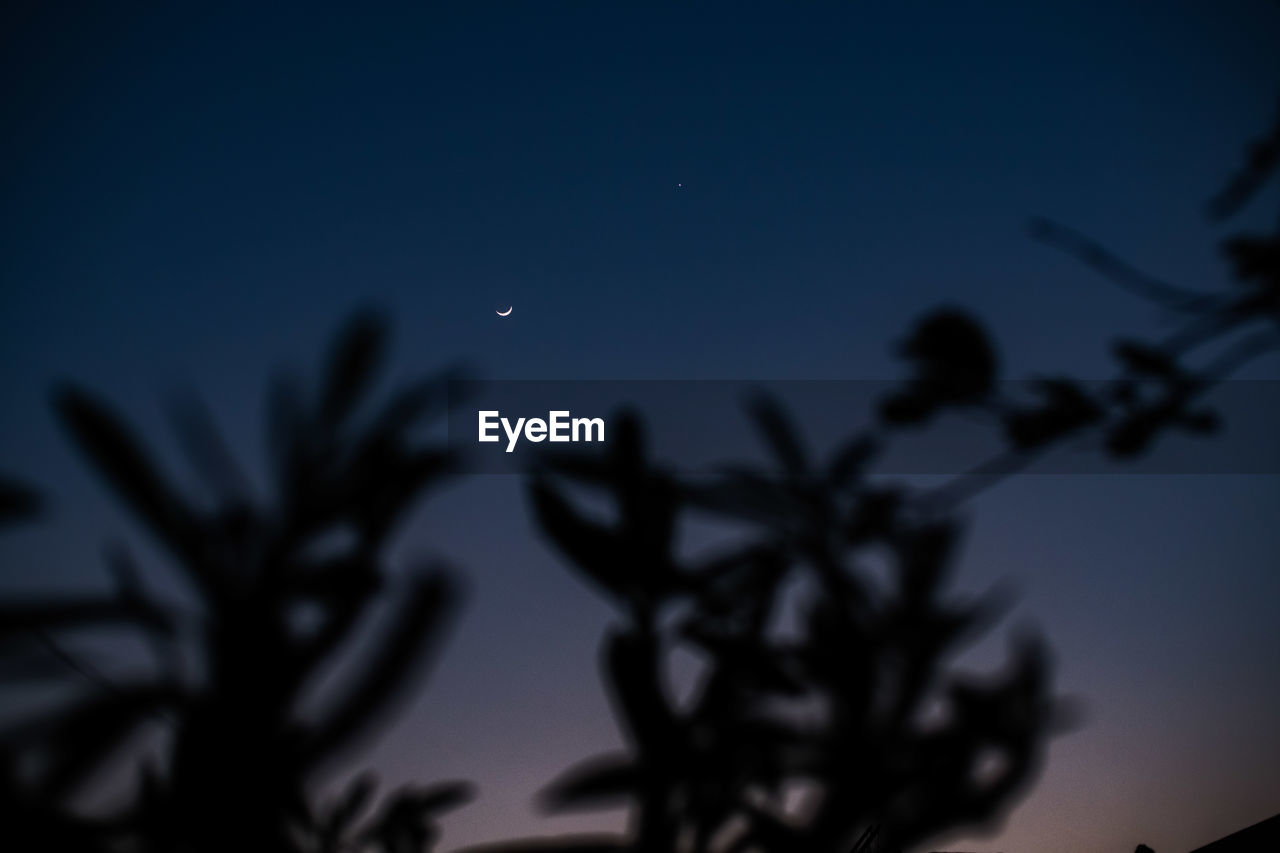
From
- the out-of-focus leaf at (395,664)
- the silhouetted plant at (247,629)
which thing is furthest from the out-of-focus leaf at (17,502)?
the out-of-focus leaf at (395,664)

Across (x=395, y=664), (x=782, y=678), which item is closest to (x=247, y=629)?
(x=395, y=664)

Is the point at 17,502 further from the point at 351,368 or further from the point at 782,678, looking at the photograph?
the point at 782,678

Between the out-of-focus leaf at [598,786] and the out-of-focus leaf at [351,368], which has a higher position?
the out-of-focus leaf at [351,368]

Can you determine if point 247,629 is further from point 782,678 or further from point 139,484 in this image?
point 782,678

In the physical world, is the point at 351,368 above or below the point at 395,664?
above

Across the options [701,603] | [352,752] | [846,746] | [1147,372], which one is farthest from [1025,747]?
[1147,372]

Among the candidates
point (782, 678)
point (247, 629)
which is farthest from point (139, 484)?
point (782, 678)

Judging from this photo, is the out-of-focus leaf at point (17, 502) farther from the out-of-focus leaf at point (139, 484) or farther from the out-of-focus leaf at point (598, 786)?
the out-of-focus leaf at point (598, 786)

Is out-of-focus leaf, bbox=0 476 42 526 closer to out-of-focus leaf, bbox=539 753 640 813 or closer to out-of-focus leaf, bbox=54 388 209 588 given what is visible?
out-of-focus leaf, bbox=54 388 209 588

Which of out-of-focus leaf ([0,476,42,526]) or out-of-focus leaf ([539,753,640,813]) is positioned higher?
out-of-focus leaf ([0,476,42,526])

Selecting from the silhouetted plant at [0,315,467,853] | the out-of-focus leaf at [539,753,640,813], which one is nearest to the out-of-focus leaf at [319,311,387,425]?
the silhouetted plant at [0,315,467,853]

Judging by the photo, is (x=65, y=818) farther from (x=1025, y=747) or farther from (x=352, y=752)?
(x=1025, y=747)

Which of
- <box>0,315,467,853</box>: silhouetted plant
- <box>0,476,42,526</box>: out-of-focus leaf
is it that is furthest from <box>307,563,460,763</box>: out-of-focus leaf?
<box>0,476,42,526</box>: out-of-focus leaf

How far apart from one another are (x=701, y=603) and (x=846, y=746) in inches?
5.2
